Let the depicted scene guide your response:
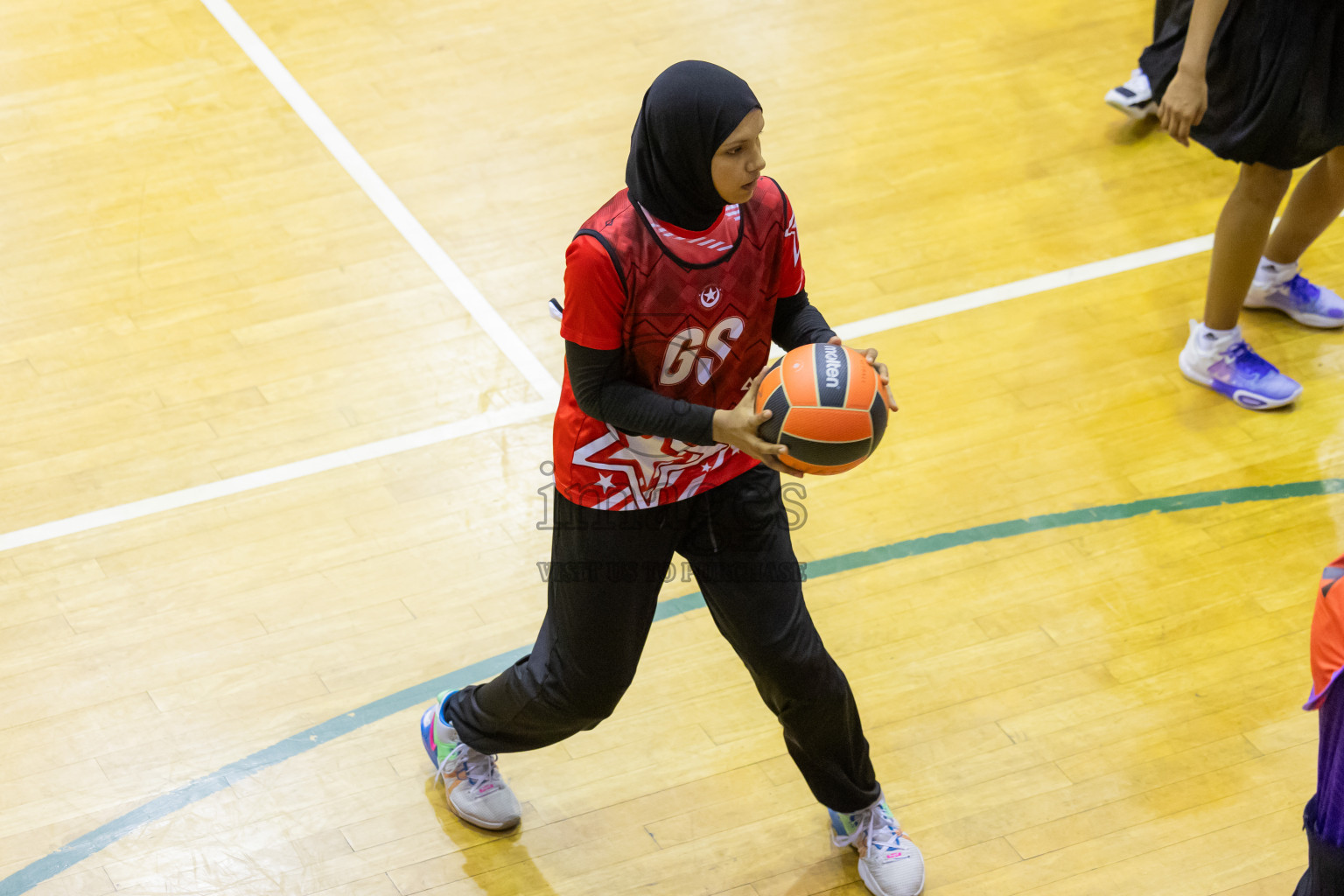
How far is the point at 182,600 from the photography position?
13.3 feet

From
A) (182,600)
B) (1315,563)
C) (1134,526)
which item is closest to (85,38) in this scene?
(182,600)

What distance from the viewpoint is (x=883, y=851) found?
327cm

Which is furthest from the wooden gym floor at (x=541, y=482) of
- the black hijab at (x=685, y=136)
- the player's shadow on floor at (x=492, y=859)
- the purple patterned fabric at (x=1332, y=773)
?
the black hijab at (x=685, y=136)

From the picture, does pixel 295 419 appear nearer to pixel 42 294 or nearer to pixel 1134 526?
pixel 42 294

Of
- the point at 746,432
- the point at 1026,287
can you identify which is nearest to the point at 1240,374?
the point at 1026,287

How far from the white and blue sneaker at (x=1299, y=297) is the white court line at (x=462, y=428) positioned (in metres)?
0.43

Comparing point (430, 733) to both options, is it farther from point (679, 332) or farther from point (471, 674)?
point (679, 332)

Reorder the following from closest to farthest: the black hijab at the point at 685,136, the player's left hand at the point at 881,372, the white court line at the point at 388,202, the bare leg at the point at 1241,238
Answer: the black hijab at the point at 685,136, the player's left hand at the point at 881,372, the bare leg at the point at 1241,238, the white court line at the point at 388,202

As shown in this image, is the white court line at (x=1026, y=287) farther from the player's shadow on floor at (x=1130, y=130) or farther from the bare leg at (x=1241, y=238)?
the player's shadow on floor at (x=1130, y=130)

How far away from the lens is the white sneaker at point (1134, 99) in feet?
19.9

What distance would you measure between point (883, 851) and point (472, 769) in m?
Result: 1.07

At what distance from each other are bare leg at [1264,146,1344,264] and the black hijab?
3.11 m

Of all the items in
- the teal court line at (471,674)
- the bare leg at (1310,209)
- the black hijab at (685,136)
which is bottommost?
the teal court line at (471,674)

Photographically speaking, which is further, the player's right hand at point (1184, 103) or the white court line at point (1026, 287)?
the white court line at point (1026, 287)
